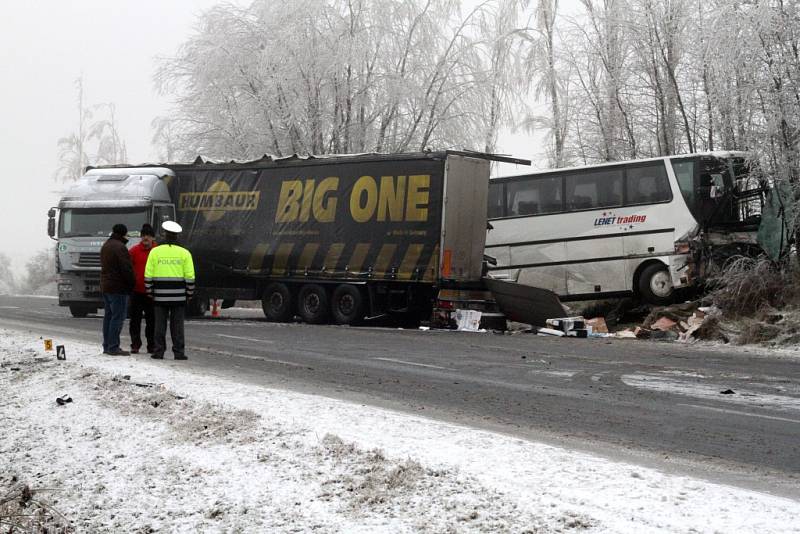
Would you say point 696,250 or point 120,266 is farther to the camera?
point 696,250

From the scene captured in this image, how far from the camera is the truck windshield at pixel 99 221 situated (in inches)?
867

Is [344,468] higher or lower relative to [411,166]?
lower

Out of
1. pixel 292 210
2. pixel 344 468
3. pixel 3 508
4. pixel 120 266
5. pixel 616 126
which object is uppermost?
pixel 616 126

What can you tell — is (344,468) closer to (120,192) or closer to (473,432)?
(473,432)

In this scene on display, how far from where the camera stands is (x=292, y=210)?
22.2 m

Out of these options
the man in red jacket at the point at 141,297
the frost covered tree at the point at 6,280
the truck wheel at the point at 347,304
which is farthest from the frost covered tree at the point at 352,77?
the frost covered tree at the point at 6,280

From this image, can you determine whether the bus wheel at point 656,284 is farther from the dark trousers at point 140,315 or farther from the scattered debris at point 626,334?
the dark trousers at point 140,315

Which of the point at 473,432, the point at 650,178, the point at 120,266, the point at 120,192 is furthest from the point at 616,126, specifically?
the point at 473,432

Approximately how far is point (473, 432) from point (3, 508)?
3.36m

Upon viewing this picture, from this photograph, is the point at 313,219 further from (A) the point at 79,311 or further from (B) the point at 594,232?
(B) the point at 594,232

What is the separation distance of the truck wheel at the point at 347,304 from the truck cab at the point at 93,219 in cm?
466

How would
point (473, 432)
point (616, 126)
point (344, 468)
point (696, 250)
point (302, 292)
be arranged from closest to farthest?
point (344, 468)
point (473, 432)
point (696, 250)
point (302, 292)
point (616, 126)

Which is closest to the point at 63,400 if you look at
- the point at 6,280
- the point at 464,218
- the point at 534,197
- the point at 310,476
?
the point at 310,476

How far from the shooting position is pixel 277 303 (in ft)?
73.8
